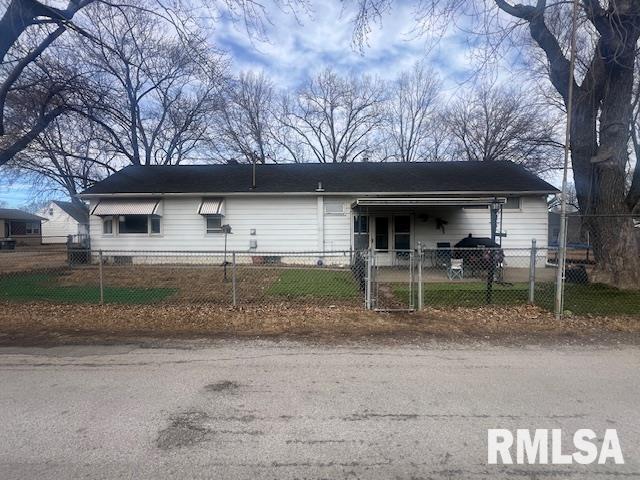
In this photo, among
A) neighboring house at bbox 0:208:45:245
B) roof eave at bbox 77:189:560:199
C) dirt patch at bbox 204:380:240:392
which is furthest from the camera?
neighboring house at bbox 0:208:45:245

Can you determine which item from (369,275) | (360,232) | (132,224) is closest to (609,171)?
(369,275)

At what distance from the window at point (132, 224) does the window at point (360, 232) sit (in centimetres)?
900

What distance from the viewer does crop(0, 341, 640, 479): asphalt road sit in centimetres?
262

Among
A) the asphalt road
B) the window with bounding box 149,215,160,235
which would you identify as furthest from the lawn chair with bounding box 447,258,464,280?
the window with bounding box 149,215,160,235

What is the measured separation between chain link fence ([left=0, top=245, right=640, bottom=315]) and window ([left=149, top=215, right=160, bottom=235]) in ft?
5.51

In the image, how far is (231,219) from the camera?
16016 mm

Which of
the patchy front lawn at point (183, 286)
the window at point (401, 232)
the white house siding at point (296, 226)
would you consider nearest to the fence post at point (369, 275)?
the patchy front lawn at point (183, 286)

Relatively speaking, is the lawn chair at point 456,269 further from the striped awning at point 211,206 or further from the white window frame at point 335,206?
the striped awning at point 211,206

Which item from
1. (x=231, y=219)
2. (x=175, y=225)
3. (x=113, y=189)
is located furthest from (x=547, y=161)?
(x=113, y=189)

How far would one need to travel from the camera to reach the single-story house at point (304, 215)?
15.4 m

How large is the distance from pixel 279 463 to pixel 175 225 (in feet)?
49.0

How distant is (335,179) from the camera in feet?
56.5

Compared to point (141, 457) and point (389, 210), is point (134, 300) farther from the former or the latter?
point (389, 210)

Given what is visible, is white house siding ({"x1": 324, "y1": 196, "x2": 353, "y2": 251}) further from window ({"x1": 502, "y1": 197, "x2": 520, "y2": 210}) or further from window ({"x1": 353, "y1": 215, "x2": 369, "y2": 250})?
window ({"x1": 502, "y1": 197, "x2": 520, "y2": 210})
